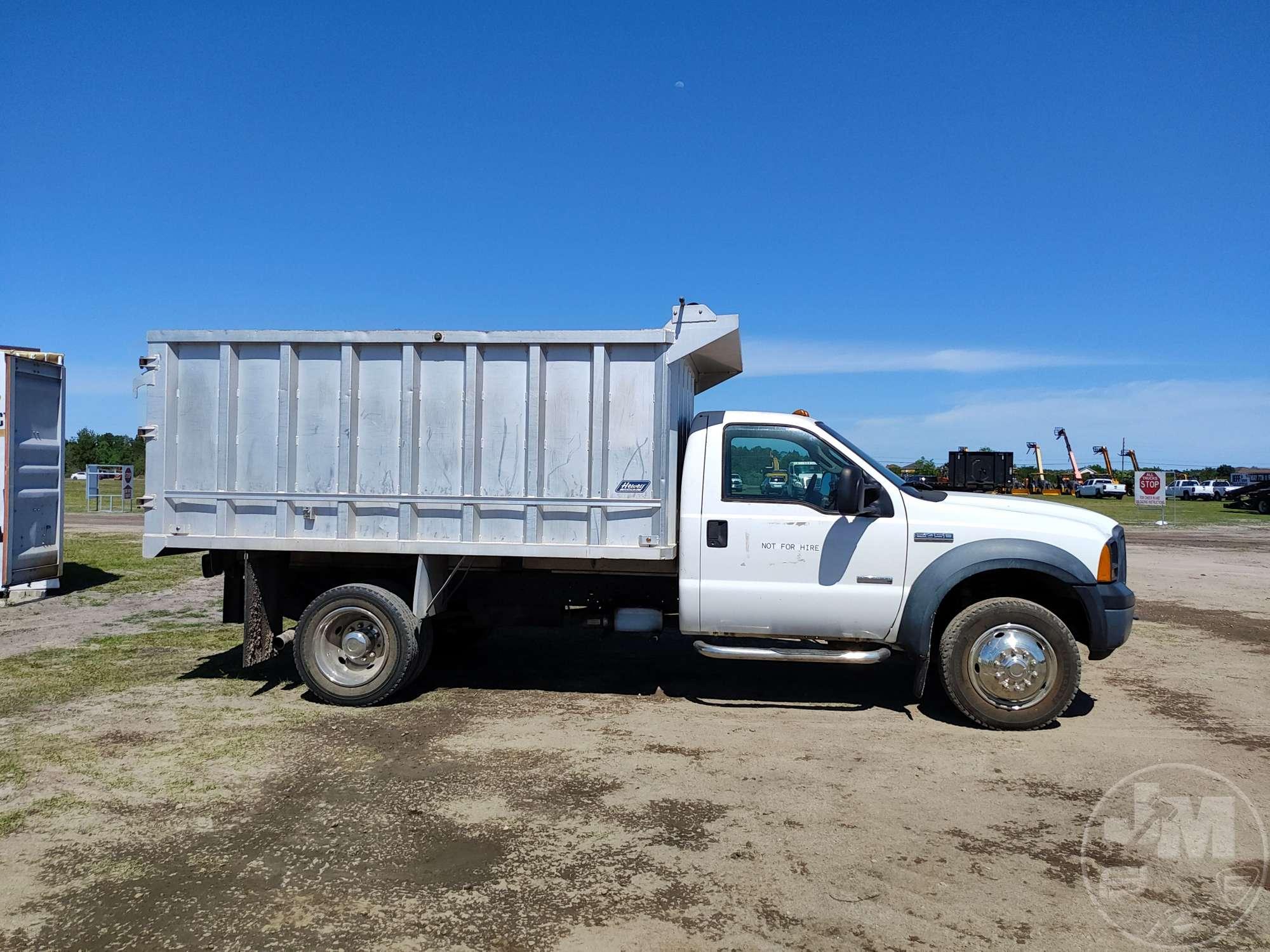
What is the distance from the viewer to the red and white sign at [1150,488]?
29.8 meters

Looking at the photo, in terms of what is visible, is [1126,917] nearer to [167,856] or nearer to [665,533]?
[665,533]

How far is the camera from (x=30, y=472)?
36.8ft

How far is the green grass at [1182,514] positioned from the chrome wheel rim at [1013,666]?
67.4 feet

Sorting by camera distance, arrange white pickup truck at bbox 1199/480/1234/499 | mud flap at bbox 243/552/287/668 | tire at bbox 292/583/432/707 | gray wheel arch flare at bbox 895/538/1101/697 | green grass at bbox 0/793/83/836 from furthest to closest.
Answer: white pickup truck at bbox 1199/480/1234/499 → mud flap at bbox 243/552/287/668 → tire at bbox 292/583/432/707 → gray wheel arch flare at bbox 895/538/1101/697 → green grass at bbox 0/793/83/836

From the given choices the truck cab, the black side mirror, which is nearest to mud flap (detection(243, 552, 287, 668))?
the truck cab

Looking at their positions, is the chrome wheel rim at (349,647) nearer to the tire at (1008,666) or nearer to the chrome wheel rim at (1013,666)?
the tire at (1008,666)

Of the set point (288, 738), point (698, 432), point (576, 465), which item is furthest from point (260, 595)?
point (698, 432)

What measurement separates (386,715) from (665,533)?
2390 millimetres

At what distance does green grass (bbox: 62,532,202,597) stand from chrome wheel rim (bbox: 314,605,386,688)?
6979 mm

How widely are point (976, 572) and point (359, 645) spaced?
4425mm

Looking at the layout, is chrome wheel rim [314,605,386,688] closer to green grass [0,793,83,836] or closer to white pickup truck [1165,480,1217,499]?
green grass [0,793,83,836]

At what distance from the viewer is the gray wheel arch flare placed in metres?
5.84

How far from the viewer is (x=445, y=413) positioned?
617cm

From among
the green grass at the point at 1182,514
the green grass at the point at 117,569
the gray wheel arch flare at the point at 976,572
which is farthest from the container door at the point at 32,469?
the green grass at the point at 1182,514
